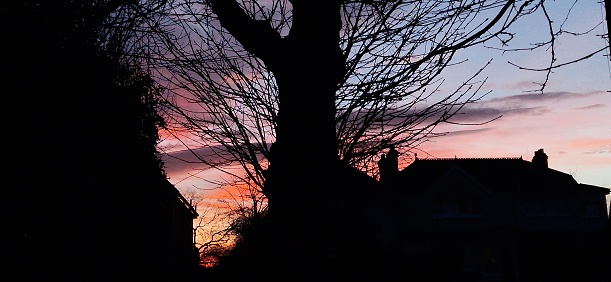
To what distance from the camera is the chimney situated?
3748 cm

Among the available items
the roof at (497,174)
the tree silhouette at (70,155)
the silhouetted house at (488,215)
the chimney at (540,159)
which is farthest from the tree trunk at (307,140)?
the chimney at (540,159)

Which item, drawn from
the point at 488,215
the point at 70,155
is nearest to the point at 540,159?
the point at 488,215

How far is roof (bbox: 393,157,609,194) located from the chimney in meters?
0.25

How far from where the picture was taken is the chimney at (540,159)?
37478 millimetres

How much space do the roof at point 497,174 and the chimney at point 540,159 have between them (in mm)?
246

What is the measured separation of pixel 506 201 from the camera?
34.7 m

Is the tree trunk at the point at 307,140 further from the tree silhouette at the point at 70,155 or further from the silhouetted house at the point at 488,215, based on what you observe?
the silhouetted house at the point at 488,215

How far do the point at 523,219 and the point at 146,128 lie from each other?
29178 millimetres

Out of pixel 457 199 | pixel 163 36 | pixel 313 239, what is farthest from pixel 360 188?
pixel 457 199

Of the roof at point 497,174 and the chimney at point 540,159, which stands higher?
the chimney at point 540,159

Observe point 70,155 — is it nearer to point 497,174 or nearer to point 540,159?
point 497,174

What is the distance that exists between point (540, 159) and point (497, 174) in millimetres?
3749

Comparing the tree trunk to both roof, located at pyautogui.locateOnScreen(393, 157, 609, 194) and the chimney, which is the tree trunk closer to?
roof, located at pyautogui.locateOnScreen(393, 157, 609, 194)

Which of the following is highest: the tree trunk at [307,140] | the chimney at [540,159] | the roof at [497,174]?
the chimney at [540,159]
